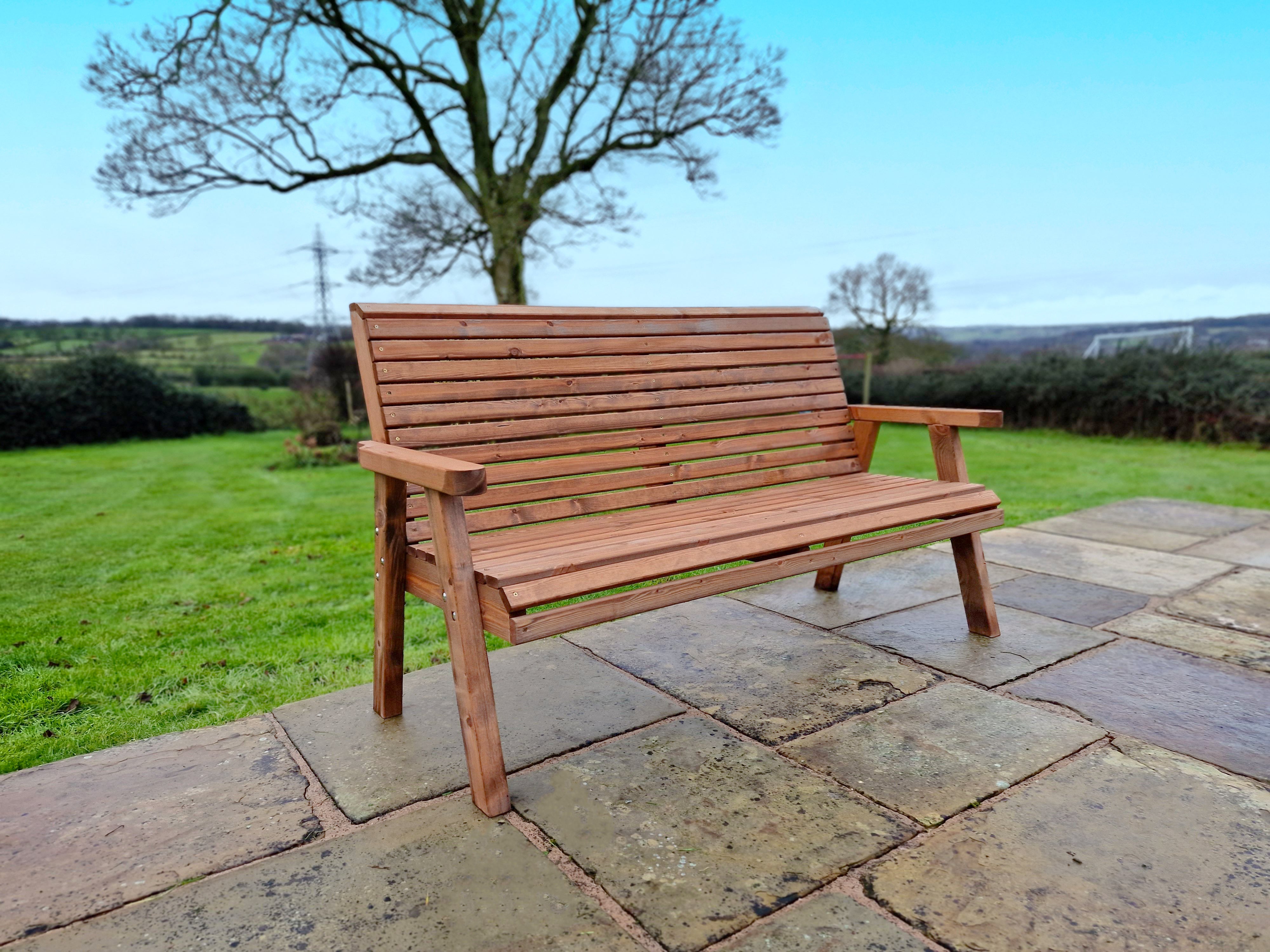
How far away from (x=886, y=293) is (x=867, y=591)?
22133 millimetres

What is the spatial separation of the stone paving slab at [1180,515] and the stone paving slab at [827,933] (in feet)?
14.5

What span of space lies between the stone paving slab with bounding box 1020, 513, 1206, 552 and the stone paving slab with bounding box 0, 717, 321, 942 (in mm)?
4457

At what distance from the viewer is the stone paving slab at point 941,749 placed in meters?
1.90

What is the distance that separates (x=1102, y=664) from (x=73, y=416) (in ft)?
48.3

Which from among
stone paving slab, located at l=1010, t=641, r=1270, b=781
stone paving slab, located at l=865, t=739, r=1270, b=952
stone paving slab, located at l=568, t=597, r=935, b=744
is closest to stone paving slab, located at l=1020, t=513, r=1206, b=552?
stone paving slab, located at l=1010, t=641, r=1270, b=781

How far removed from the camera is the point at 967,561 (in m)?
2.93

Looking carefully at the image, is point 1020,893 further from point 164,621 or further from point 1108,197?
point 1108,197

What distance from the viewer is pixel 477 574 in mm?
1808

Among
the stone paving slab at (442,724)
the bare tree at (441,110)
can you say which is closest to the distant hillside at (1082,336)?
the bare tree at (441,110)

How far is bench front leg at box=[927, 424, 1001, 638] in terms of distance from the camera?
2.92m

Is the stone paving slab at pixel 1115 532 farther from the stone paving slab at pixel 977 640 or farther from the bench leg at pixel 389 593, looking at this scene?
the bench leg at pixel 389 593

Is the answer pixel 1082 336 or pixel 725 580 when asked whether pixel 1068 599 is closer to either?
pixel 725 580

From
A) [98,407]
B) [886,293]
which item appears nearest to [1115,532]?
[98,407]

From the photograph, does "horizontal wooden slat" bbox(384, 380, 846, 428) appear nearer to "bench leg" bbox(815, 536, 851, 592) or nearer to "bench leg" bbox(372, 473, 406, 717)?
"bench leg" bbox(372, 473, 406, 717)
